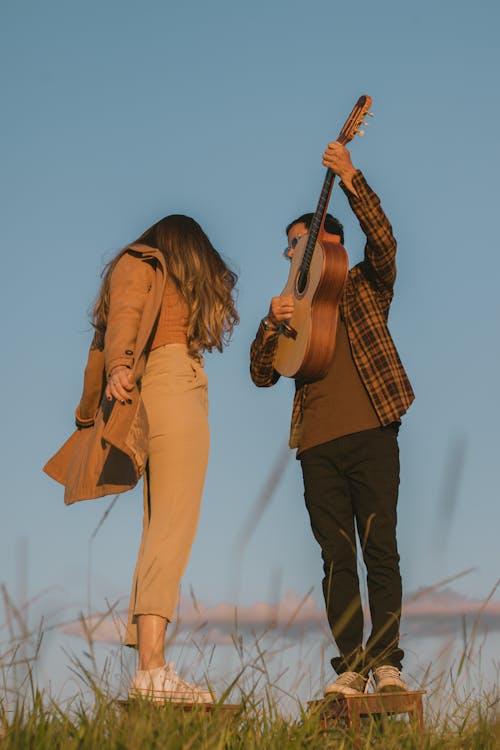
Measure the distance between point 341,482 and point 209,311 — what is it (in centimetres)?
104

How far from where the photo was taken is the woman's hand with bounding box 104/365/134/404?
387cm

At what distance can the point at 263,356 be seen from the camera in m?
4.92

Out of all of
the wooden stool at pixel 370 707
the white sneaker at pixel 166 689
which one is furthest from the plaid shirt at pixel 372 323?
the white sneaker at pixel 166 689

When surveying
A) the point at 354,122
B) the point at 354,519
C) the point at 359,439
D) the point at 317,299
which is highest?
the point at 354,122

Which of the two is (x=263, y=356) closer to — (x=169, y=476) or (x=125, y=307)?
(x=125, y=307)

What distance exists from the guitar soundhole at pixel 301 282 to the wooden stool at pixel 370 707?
6.94 feet

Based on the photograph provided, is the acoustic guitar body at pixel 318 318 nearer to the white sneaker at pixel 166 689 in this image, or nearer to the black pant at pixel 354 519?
the black pant at pixel 354 519

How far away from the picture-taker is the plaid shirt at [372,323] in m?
4.46

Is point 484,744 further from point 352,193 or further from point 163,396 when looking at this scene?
point 352,193

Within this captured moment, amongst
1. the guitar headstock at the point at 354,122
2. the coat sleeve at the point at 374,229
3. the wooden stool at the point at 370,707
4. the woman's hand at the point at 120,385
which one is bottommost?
the wooden stool at the point at 370,707

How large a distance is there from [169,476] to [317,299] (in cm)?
132

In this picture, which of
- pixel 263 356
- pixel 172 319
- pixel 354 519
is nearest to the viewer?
pixel 172 319

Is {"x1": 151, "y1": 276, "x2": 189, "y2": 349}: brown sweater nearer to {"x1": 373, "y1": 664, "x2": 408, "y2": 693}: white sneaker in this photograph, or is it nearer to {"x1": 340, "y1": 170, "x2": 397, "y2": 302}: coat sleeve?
{"x1": 340, "y1": 170, "x2": 397, "y2": 302}: coat sleeve

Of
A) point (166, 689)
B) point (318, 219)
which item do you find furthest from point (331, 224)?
point (166, 689)
